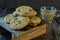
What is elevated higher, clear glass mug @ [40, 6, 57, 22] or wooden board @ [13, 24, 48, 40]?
clear glass mug @ [40, 6, 57, 22]

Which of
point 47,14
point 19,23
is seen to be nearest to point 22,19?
point 19,23

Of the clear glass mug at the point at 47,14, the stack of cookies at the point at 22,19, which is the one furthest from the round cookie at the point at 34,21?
the clear glass mug at the point at 47,14

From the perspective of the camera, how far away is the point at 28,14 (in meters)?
0.82

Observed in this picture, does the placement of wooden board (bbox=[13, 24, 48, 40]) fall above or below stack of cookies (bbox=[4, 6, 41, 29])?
below

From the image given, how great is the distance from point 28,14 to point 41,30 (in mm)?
118

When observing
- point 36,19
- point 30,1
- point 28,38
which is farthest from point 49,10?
point 30,1

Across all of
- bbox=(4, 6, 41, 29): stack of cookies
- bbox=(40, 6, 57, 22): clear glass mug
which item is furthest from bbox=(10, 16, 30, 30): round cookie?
bbox=(40, 6, 57, 22): clear glass mug

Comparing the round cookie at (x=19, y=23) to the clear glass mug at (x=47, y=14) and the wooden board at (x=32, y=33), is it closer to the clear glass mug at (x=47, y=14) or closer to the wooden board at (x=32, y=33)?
the wooden board at (x=32, y=33)

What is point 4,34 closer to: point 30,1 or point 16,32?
point 16,32

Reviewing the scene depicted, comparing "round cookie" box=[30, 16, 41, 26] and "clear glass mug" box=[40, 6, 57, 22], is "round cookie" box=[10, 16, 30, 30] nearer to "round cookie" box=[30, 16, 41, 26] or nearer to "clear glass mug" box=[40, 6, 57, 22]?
"round cookie" box=[30, 16, 41, 26]

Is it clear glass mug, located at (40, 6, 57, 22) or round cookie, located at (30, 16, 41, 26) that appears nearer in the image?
round cookie, located at (30, 16, 41, 26)

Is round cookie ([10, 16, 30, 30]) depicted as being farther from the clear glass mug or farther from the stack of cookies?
the clear glass mug

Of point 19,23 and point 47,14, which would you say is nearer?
point 19,23

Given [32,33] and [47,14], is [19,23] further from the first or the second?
[47,14]
